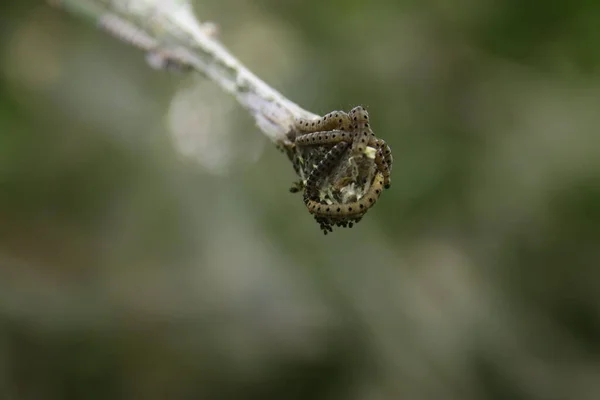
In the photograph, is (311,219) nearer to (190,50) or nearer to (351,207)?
(190,50)

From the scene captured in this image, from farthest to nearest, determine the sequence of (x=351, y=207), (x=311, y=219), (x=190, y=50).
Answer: (x=311, y=219) → (x=190, y=50) → (x=351, y=207)

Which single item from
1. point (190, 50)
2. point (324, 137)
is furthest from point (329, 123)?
point (190, 50)

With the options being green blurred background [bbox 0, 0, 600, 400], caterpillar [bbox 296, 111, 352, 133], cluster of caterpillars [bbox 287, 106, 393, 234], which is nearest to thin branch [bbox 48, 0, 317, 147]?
caterpillar [bbox 296, 111, 352, 133]

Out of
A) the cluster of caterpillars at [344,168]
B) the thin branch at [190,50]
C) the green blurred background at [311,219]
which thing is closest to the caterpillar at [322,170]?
the cluster of caterpillars at [344,168]

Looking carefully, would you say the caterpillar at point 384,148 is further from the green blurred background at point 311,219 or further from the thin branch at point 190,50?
the green blurred background at point 311,219

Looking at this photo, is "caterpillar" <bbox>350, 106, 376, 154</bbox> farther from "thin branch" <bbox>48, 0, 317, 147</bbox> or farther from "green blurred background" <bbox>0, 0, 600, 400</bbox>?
"green blurred background" <bbox>0, 0, 600, 400</bbox>

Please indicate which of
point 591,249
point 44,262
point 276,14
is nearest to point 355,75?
point 276,14

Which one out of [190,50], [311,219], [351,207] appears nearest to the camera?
[351,207]

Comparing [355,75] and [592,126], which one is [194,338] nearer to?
[355,75]
